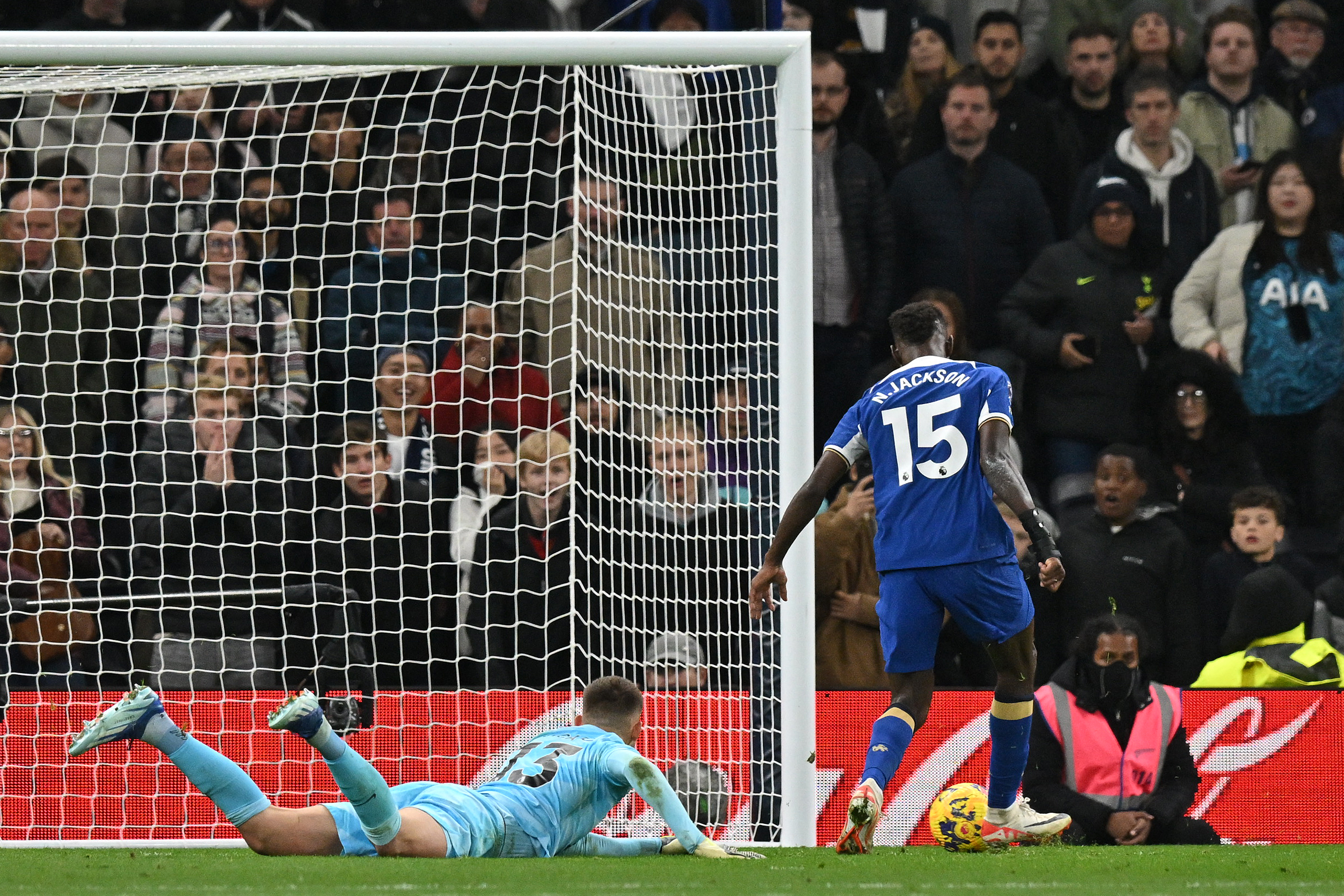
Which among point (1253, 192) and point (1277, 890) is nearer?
point (1277, 890)

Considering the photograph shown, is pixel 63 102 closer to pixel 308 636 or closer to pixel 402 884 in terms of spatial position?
pixel 308 636

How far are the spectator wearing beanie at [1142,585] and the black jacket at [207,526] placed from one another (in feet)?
12.0

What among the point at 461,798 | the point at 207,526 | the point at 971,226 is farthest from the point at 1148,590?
the point at 207,526

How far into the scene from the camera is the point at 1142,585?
25.9ft

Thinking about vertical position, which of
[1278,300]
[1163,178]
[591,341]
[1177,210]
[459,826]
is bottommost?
[459,826]

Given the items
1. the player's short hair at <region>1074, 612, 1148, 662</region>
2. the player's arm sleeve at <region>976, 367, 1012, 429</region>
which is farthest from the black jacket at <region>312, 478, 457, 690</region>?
the player's arm sleeve at <region>976, 367, 1012, 429</region>

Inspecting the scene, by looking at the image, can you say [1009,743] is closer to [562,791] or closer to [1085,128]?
[562,791]

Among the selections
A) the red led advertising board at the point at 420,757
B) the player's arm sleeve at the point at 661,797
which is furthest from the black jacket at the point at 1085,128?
the player's arm sleeve at the point at 661,797

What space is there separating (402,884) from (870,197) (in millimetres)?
5381

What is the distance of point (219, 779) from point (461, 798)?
0.76 meters

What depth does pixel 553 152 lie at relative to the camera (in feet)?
29.9

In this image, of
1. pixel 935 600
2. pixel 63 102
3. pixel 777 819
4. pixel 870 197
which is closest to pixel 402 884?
pixel 935 600

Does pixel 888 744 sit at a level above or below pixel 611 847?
above

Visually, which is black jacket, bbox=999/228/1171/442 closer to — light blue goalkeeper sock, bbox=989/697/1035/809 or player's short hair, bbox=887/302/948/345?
player's short hair, bbox=887/302/948/345
